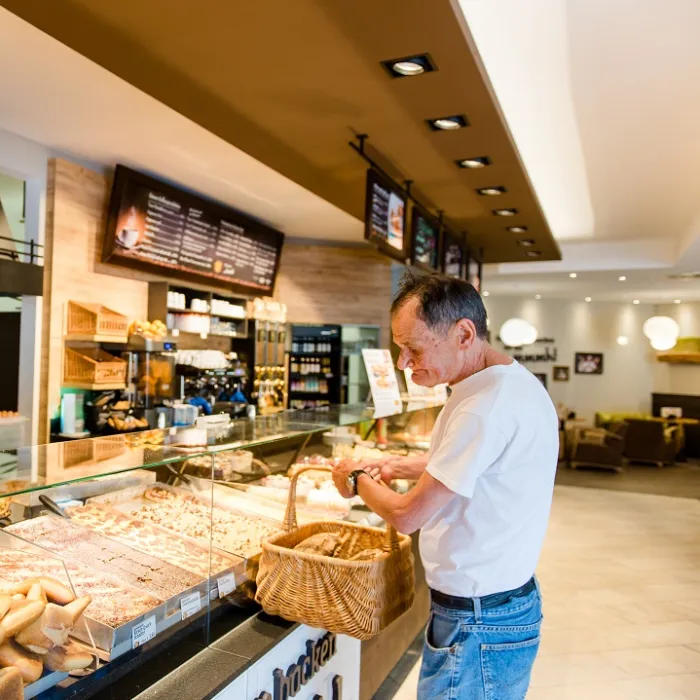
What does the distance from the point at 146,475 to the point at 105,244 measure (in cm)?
357

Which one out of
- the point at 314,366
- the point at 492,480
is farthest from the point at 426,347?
the point at 314,366

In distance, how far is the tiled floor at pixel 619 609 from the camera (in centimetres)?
340

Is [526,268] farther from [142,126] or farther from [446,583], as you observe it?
[446,583]

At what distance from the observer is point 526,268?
1014cm

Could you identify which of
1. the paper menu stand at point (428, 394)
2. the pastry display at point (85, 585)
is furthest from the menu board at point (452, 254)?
the pastry display at point (85, 585)

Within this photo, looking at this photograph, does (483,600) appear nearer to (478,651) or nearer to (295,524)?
(478,651)

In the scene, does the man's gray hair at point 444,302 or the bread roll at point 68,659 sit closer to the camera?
the bread roll at point 68,659

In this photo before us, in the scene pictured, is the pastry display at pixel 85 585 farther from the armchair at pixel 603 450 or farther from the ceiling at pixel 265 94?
the armchair at pixel 603 450

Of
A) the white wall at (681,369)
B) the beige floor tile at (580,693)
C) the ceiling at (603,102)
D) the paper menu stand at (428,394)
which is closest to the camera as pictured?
the beige floor tile at (580,693)

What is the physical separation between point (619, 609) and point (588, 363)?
36.9 feet

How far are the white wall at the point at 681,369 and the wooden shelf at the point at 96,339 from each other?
42.8 feet

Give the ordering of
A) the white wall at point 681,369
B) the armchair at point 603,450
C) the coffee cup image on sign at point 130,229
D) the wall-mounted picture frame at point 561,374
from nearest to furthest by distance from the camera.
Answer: the coffee cup image on sign at point 130,229
the armchair at point 603,450
the white wall at point 681,369
the wall-mounted picture frame at point 561,374

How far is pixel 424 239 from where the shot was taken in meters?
5.41

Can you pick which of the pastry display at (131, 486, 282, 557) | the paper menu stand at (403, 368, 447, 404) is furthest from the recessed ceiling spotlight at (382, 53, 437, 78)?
the paper menu stand at (403, 368, 447, 404)
